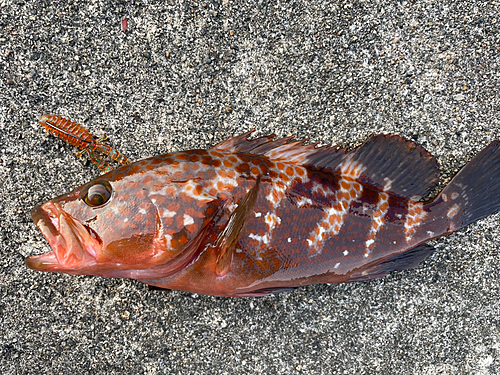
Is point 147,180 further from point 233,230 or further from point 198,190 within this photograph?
point 233,230

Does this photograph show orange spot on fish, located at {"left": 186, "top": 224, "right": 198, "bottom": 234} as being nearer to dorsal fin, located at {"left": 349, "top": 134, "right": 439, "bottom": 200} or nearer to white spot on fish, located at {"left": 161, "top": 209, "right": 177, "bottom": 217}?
white spot on fish, located at {"left": 161, "top": 209, "right": 177, "bottom": 217}

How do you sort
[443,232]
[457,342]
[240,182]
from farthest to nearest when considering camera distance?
[457,342]
[443,232]
[240,182]

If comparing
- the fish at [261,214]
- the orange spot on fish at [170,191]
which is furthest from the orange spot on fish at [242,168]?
the orange spot on fish at [170,191]

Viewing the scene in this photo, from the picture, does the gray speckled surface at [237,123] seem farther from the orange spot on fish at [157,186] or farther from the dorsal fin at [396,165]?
the orange spot on fish at [157,186]

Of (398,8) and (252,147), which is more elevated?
(398,8)

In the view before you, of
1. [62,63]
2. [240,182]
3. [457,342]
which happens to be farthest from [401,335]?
[62,63]

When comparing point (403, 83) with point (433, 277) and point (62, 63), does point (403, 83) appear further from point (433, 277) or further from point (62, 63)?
point (62, 63)

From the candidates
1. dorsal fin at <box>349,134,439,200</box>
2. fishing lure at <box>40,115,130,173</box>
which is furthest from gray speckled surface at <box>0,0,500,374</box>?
dorsal fin at <box>349,134,439,200</box>
